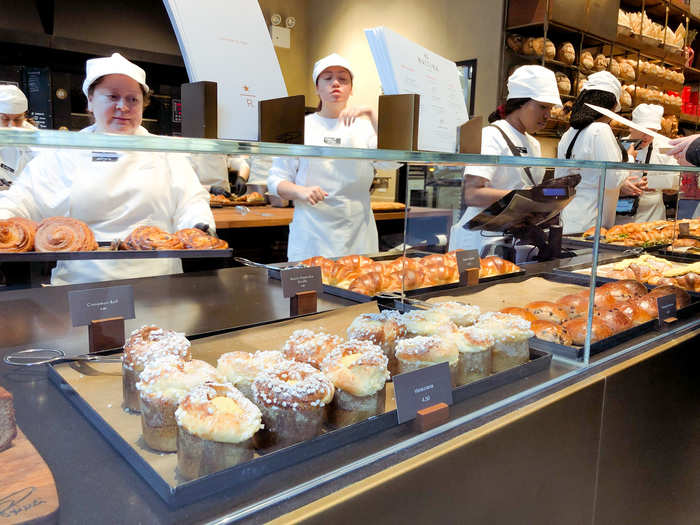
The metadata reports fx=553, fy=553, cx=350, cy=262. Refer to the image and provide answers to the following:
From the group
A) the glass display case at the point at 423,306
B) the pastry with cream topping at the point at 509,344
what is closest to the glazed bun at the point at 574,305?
the glass display case at the point at 423,306

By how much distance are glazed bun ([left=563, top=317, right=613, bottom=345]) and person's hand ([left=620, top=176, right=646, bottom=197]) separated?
74 centimetres

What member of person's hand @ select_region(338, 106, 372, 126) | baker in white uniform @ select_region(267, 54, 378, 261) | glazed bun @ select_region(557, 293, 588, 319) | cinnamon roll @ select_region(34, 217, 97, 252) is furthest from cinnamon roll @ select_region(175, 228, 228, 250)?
glazed bun @ select_region(557, 293, 588, 319)

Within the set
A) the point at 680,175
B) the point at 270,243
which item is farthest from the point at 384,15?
the point at 680,175

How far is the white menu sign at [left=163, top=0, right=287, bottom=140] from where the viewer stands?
3.04ft

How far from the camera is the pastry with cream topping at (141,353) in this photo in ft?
3.03

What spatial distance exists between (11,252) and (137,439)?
1.53 m

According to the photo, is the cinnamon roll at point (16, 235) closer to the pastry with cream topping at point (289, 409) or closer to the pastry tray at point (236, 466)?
the pastry tray at point (236, 466)

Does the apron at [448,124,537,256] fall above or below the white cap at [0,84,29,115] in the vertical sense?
below

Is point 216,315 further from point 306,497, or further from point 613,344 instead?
point 613,344

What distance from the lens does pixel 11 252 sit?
79.4 inches

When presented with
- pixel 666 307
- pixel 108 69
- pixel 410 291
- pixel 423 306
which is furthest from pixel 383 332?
pixel 108 69

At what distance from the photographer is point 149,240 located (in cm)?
216

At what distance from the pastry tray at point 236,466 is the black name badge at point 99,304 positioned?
137mm

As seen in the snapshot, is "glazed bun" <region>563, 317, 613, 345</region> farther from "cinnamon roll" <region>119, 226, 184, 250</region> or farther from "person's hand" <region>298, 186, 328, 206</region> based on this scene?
"person's hand" <region>298, 186, 328, 206</region>
